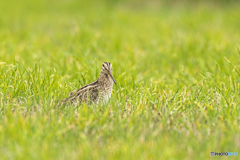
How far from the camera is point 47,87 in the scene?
5.21m

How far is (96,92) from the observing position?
5.18 metres

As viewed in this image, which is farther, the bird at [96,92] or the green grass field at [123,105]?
the bird at [96,92]

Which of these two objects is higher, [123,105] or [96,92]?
[96,92]

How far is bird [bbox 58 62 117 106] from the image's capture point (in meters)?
5.03

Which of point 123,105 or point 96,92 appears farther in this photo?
point 96,92

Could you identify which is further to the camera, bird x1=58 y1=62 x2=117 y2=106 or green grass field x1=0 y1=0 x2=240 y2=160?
bird x1=58 y1=62 x2=117 y2=106

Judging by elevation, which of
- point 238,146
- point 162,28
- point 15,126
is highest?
point 162,28

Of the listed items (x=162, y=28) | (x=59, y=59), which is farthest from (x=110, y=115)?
(x=162, y=28)

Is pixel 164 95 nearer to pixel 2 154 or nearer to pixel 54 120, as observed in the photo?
pixel 54 120

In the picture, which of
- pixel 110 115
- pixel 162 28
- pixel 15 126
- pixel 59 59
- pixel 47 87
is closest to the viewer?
pixel 15 126

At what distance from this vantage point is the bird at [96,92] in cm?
503

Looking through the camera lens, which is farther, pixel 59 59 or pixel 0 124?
pixel 59 59

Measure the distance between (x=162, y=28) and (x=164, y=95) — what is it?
25.4 feet

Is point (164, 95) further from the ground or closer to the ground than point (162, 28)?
closer to the ground
